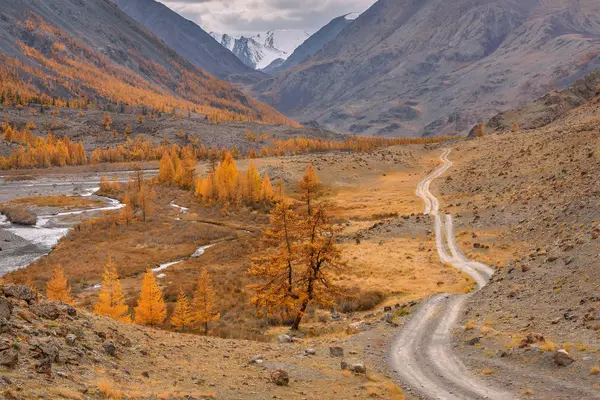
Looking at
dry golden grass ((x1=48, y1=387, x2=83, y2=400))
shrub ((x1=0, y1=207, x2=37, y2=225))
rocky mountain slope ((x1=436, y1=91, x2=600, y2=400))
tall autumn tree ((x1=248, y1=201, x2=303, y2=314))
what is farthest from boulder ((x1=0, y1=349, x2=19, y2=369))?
shrub ((x1=0, y1=207, x2=37, y2=225))

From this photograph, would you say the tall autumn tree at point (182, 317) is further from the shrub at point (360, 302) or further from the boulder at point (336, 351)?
the boulder at point (336, 351)

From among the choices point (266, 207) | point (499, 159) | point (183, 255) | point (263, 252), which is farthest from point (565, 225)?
point (266, 207)

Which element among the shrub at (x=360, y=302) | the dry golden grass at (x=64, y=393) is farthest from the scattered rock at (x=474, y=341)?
the dry golden grass at (x=64, y=393)

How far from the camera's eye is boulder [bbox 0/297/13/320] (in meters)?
16.1

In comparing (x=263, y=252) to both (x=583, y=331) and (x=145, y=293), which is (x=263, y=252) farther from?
(x=583, y=331)

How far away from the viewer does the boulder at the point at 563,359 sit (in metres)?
19.5

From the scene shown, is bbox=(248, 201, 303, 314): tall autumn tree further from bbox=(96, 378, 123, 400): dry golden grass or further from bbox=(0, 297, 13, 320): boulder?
bbox=(96, 378, 123, 400): dry golden grass

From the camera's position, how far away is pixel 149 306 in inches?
1518

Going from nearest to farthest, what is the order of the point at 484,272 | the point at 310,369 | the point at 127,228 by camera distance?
the point at 310,369
the point at 484,272
the point at 127,228

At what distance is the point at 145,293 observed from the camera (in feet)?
125

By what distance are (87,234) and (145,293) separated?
56.3 metres

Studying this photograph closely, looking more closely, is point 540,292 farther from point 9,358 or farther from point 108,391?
point 9,358

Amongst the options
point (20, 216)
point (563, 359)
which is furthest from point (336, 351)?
point (20, 216)

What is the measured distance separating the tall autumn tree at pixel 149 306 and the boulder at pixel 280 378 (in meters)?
21.7
